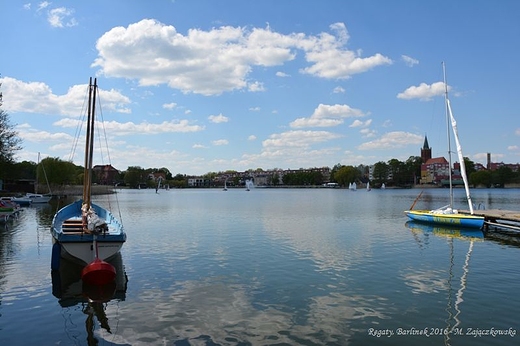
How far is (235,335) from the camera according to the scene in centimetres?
1270

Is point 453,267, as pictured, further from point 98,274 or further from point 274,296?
point 98,274

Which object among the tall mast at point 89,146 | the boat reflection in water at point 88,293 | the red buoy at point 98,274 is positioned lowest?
the boat reflection in water at point 88,293

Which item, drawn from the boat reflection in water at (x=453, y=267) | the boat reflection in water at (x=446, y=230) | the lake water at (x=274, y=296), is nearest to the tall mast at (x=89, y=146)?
the lake water at (x=274, y=296)

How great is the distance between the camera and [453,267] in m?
23.1

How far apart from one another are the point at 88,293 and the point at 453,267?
1948 centimetres

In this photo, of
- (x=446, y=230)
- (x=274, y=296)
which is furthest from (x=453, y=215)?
(x=274, y=296)

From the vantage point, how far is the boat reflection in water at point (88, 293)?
14.3m

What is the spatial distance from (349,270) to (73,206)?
22.4 meters

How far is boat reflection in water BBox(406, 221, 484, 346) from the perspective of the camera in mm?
13500

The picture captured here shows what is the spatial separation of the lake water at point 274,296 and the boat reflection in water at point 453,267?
3.5 inches

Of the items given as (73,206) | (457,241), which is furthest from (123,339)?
(457,241)

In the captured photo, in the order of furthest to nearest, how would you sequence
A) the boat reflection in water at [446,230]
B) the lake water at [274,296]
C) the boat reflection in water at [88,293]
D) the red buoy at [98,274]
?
the boat reflection in water at [446,230], the red buoy at [98,274], the boat reflection in water at [88,293], the lake water at [274,296]

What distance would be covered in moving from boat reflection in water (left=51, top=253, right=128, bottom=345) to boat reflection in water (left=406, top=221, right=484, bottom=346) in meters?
11.5

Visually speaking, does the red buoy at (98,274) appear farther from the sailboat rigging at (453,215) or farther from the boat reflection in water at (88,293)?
the sailboat rigging at (453,215)
